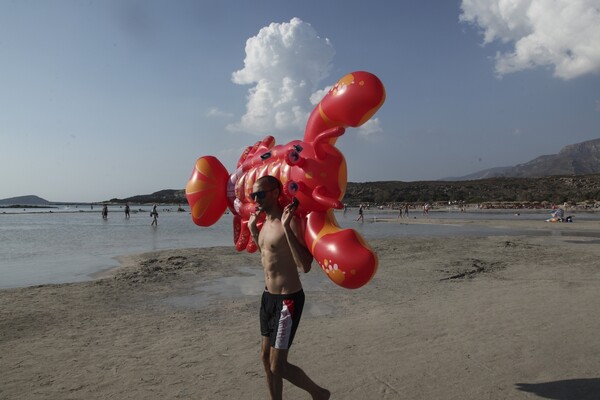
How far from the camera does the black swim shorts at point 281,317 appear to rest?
331cm

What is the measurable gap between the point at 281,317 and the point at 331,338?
2446mm

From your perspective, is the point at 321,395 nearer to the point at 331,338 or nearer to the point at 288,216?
the point at 288,216

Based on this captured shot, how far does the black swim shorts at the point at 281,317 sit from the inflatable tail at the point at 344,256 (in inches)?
16.2

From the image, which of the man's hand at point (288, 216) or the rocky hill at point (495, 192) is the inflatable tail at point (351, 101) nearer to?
the man's hand at point (288, 216)

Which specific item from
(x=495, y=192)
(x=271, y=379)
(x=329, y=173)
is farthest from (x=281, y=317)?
(x=495, y=192)

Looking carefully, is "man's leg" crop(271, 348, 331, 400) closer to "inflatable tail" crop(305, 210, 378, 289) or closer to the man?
the man

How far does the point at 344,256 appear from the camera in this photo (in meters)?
3.09

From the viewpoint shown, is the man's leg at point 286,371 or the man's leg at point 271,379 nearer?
the man's leg at point 286,371

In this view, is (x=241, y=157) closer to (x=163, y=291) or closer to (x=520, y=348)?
(x=520, y=348)

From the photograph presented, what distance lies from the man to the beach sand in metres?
0.81

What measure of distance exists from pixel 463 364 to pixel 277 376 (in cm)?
234

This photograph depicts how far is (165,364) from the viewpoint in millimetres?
4797

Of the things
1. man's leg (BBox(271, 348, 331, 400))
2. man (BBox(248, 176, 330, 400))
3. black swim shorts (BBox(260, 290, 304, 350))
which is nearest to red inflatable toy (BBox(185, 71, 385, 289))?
man (BBox(248, 176, 330, 400))

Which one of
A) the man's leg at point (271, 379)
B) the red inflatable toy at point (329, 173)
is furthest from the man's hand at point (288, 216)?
the man's leg at point (271, 379)
